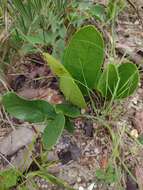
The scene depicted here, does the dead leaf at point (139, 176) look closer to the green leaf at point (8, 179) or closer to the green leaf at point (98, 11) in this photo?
the green leaf at point (8, 179)

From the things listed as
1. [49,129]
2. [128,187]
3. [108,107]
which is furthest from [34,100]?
[128,187]

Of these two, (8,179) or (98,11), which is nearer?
(8,179)

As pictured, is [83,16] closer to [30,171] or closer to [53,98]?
[53,98]

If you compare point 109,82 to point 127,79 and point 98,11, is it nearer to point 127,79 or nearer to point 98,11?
point 127,79

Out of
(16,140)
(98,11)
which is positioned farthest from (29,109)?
(98,11)

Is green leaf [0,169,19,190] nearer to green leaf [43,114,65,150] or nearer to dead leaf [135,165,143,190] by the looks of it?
green leaf [43,114,65,150]

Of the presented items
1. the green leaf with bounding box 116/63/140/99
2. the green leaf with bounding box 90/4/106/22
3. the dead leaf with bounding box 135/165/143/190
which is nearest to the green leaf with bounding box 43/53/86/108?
the green leaf with bounding box 116/63/140/99

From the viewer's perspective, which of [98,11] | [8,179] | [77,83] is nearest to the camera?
Result: [8,179]
